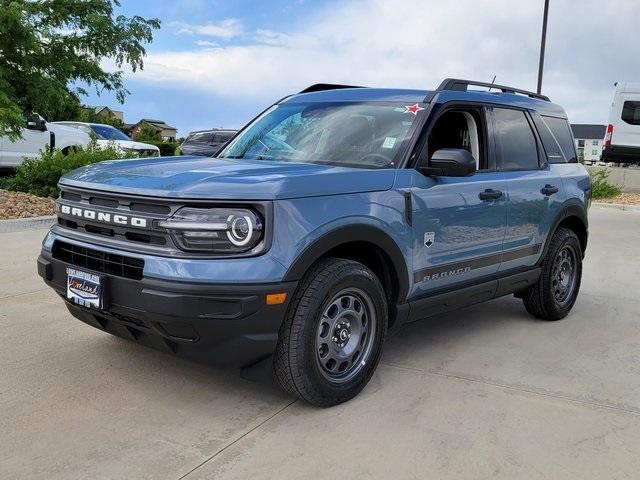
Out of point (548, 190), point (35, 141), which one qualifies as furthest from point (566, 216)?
point (35, 141)

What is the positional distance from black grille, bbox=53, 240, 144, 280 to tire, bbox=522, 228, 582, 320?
3.51m

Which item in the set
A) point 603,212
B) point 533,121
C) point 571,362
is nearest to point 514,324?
point 571,362

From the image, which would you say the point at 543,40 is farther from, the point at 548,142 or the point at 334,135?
the point at 334,135

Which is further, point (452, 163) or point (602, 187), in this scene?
point (602, 187)

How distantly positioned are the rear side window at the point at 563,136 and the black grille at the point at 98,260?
12.4 feet

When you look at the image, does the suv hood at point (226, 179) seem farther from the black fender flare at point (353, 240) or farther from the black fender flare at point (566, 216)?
the black fender flare at point (566, 216)

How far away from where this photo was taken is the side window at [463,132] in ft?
15.1

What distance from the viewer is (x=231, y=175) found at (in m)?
3.43

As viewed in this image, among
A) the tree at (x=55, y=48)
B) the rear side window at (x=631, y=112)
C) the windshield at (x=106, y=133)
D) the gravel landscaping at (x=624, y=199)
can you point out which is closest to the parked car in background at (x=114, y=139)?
the windshield at (x=106, y=133)

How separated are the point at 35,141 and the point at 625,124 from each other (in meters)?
17.5

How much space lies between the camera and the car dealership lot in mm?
3053

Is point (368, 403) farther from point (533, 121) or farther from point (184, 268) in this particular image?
point (533, 121)

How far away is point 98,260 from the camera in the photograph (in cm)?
349

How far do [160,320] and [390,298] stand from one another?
58.2 inches
